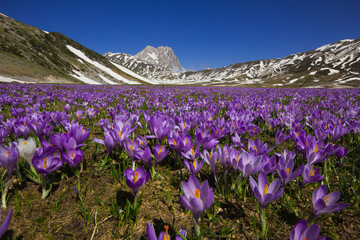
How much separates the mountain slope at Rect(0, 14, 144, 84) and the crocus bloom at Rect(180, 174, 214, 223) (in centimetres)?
4856

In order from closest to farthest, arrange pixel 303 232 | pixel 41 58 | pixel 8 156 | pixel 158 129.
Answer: pixel 303 232, pixel 8 156, pixel 158 129, pixel 41 58

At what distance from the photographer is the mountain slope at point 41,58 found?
39438 mm

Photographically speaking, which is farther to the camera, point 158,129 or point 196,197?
point 158,129

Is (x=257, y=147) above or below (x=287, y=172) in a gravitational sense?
above

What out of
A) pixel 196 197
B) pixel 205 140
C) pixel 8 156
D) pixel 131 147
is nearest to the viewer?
pixel 196 197

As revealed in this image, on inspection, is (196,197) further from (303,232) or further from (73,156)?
(73,156)

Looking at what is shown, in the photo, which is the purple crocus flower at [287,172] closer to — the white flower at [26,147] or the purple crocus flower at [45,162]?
the purple crocus flower at [45,162]

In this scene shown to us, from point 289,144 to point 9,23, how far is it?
317ft

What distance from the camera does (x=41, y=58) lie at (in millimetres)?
56906

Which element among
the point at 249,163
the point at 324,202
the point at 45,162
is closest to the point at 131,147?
the point at 45,162

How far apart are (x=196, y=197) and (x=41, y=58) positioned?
75183 millimetres

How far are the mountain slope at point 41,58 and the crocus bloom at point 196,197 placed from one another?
48562mm

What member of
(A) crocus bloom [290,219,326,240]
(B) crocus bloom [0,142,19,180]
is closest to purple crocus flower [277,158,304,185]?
(A) crocus bloom [290,219,326,240]

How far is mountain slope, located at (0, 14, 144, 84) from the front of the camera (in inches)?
1553
